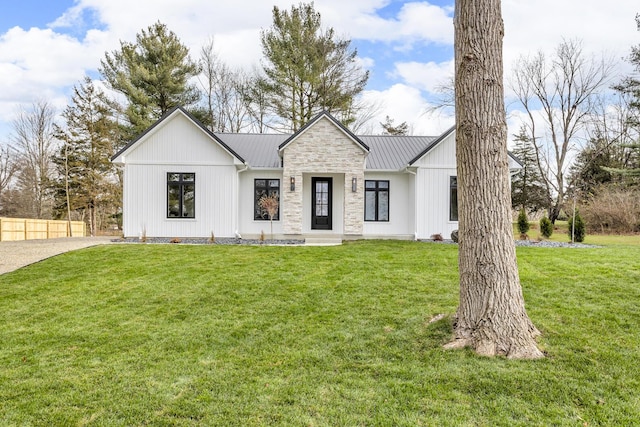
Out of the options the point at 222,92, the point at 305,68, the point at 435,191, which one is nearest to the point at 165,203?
the point at 435,191

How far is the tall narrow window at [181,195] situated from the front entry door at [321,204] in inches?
171

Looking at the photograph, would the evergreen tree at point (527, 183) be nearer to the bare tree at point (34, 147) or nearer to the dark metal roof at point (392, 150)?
the dark metal roof at point (392, 150)

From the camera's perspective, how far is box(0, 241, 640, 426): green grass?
269 centimetres

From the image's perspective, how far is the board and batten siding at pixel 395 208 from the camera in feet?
46.6

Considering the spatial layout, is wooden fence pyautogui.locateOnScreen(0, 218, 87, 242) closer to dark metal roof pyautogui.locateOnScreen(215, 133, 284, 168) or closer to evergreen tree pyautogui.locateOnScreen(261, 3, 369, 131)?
dark metal roof pyautogui.locateOnScreen(215, 133, 284, 168)

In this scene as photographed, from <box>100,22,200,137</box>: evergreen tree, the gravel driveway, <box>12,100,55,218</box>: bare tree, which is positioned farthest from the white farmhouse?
<box>12,100,55,218</box>: bare tree

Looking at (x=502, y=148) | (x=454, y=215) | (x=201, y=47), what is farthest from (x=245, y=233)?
(x=201, y=47)

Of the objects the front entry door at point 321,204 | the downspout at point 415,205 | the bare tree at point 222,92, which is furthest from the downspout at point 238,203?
the bare tree at point 222,92

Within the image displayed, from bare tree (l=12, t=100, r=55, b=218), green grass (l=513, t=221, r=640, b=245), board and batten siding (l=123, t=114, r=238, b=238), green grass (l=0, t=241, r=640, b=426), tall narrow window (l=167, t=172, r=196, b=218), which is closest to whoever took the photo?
green grass (l=0, t=241, r=640, b=426)

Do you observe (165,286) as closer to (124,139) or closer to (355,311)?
(355,311)

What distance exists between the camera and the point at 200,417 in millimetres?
2629

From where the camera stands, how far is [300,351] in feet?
12.5

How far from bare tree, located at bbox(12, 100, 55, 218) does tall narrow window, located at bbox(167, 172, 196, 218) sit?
595 inches

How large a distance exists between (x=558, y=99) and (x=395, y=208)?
17.8m
